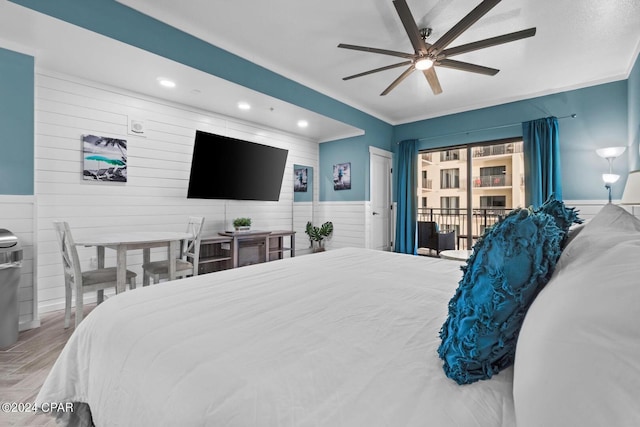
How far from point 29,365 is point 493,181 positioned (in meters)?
8.16

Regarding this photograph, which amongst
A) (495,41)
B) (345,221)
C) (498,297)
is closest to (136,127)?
(345,221)

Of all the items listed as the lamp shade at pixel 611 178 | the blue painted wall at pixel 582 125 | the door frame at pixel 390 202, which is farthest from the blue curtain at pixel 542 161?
the door frame at pixel 390 202

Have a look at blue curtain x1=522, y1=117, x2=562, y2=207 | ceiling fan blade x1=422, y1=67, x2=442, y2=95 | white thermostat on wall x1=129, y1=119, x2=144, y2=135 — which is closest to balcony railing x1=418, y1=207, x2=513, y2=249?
blue curtain x1=522, y1=117, x2=562, y2=207

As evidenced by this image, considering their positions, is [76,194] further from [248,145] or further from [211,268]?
[248,145]

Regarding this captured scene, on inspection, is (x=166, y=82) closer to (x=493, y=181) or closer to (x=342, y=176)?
(x=342, y=176)

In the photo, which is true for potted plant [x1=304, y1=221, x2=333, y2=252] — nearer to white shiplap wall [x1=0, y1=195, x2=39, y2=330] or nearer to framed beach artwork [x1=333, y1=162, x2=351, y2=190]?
framed beach artwork [x1=333, y1=162, x2=351, y2=190]

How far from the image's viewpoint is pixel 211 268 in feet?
13.6

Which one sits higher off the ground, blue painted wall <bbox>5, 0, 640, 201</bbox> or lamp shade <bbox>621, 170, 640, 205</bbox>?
blue painted wall <bbox>5, 0, 640, 201</bbox>

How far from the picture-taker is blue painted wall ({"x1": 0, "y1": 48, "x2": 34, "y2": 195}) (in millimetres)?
2391

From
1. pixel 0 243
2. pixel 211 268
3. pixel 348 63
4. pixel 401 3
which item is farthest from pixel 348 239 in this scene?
pixel 0 243

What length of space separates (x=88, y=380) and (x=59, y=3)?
2.73 m

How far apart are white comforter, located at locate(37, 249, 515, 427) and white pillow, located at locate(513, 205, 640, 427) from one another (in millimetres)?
132

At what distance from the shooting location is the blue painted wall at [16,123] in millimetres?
2391

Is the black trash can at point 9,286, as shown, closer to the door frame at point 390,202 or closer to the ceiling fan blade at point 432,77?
the ceiling fan blade at point 432,77
